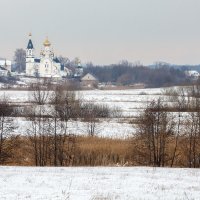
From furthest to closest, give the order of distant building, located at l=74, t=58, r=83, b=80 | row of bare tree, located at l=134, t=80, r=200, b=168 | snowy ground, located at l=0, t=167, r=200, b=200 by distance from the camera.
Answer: distant building, located at l=74, t=58, r=83, b=80 → row of bare tree, located at l=134, t=80, r=200, b=168 → snowy ground, located at l=0, t=167, r=200, b=200

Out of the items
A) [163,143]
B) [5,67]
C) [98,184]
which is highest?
[5,67]

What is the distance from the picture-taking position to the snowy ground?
10.8 metres

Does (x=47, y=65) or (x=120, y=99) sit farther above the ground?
(x=47, y=65)

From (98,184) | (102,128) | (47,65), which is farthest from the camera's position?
(47,65)

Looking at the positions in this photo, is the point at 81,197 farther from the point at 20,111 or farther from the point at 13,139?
the point at 20,111

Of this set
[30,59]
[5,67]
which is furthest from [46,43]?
[5,67]

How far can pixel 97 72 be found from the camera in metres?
159

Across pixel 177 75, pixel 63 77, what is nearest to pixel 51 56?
pixel 63 77

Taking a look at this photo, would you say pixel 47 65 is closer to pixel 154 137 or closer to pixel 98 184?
pixel 154 137

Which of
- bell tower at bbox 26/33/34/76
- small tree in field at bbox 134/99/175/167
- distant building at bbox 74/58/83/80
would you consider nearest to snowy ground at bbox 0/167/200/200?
small tree in field at bbox 134/99/175/167

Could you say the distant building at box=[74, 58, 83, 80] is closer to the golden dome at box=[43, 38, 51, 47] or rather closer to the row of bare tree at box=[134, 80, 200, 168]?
the golden dome at box=[43, 38, 51, 47]

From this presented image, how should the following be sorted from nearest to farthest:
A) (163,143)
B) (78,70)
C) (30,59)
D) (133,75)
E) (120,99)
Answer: (163,143) < (120,99) < (30,59) < (78,70) < (133,75)

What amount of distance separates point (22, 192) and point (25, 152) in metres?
11.6

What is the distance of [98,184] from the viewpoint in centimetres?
1251
